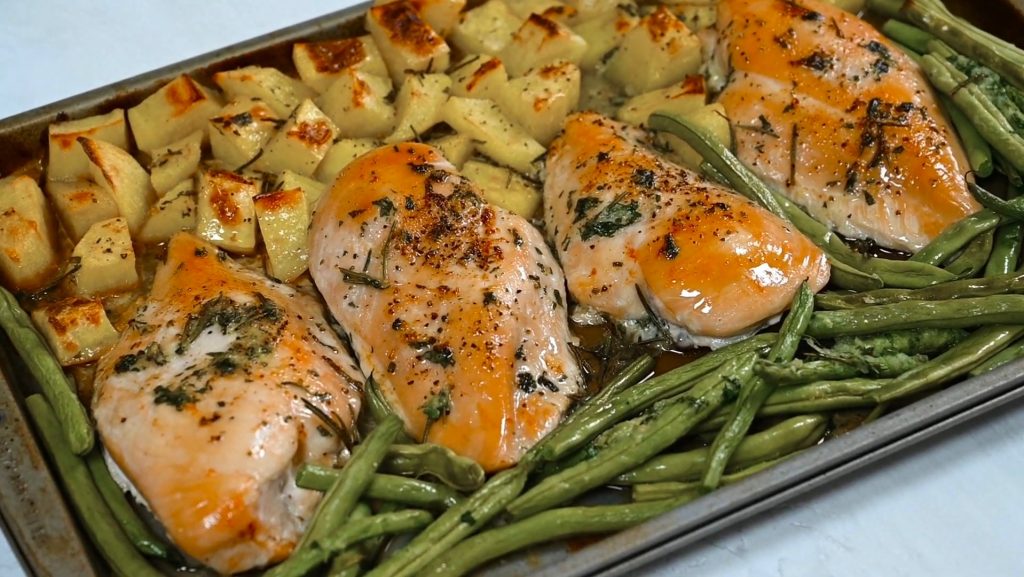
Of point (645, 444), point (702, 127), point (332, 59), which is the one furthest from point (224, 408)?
point (702, 127)

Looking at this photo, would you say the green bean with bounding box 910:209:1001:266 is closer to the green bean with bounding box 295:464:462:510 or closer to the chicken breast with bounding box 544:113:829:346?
the chicken breast with bounding box 544:113:829:346

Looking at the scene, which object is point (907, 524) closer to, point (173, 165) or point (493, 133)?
point (493, 133)

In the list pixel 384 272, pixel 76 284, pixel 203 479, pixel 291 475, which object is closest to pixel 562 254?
pixel 384 272

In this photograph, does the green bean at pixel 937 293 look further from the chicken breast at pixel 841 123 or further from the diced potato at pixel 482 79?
the diced potato at pixel 482 79

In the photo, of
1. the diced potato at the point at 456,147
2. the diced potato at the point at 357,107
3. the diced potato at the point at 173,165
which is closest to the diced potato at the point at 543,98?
the diced potato at the point at 456,147

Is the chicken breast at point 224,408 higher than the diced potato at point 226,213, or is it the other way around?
the diced potato at point 226,213

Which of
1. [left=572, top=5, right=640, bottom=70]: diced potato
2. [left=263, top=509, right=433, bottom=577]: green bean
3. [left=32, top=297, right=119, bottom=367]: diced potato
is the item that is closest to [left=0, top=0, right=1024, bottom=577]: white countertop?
[left=32, top=297, right=119, bottom=367]: diced potato
